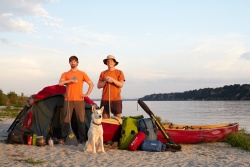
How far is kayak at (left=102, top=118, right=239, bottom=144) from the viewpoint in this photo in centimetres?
800

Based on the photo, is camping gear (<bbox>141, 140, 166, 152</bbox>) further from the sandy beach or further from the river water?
the river water

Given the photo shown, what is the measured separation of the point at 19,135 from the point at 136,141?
9.77 feet

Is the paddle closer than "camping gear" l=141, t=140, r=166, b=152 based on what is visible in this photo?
No

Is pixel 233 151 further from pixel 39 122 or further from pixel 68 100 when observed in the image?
pixel 39 122

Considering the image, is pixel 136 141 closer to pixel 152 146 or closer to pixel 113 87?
pixel 152 146

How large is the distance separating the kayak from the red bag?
23.6 inches

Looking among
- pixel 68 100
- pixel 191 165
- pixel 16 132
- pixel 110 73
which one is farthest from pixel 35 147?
pixel 191 165

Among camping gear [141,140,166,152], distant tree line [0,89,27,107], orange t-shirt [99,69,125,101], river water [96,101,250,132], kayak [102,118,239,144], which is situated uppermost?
Result: distant tree line [0,89,27,107]

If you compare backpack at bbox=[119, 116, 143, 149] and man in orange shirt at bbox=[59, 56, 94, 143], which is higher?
man in orange shirt at bbox=[59, 56, 94, 143]

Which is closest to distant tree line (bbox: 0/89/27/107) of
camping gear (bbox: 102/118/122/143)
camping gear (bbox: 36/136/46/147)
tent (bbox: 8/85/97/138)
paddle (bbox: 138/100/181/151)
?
tent (bbox: 8/85/97/138)

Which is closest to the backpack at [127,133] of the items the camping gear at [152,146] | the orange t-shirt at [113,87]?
the camping gear at [152,146]

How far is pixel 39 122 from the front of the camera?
8938mm

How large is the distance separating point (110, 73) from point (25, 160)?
288cm

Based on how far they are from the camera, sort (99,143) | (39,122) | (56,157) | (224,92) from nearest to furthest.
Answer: (56,157) → (99,143) → (39,122) → (224,92)
